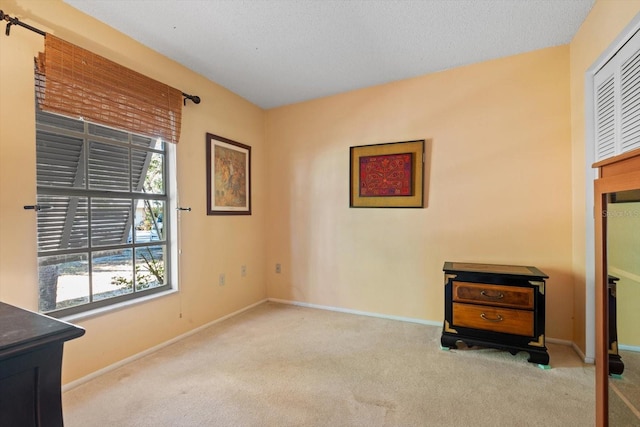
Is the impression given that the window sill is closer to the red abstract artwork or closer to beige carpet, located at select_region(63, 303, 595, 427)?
beige carpet, located at select_region(63, 303, 595, 427)

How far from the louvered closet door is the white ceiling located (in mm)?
476

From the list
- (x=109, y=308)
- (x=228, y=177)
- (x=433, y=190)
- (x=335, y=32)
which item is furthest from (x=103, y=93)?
(x=433, y=190)

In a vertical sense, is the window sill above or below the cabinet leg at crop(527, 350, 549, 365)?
above

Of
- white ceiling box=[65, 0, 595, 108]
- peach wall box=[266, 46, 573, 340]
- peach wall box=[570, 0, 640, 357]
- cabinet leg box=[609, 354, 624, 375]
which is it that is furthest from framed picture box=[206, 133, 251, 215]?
peach wall box=[570, 0, 640, 357]

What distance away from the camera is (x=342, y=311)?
10.6 ft

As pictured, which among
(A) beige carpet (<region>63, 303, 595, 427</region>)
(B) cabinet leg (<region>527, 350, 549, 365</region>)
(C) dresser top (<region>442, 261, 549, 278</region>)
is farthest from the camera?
(C) dresser top (<region>442, 261, 549, 278</region>)

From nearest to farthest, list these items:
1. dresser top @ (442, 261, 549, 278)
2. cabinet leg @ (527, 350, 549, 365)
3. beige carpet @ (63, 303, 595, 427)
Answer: beige carpet @ (63, 303, 595, 427)
cabinet leg @ (527, 350, 549, 365)
dresser top @ (442, 261, 549, 278)

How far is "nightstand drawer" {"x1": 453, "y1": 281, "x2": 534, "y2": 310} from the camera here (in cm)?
211

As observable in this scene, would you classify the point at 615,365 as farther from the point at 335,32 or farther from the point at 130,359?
the point at 130,359

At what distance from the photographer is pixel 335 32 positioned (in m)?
2.16

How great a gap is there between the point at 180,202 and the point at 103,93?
3.16 ft

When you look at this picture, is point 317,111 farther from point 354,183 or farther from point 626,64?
point 626,64

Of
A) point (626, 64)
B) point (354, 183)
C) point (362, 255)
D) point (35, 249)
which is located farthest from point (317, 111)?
point (35, 249)

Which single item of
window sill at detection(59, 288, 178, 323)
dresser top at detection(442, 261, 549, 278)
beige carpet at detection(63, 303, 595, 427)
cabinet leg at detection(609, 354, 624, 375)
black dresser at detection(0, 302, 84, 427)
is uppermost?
black dresser at detection(0, 302, 84, 427)
